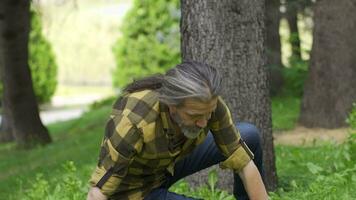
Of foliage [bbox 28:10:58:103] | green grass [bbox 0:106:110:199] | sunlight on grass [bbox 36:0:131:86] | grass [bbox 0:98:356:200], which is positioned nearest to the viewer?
grass [bbox 0:98:356:200]

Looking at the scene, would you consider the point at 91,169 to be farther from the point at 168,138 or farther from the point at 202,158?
the point at 168,138

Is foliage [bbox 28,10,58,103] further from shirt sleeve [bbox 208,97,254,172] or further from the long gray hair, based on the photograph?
the long gray hair

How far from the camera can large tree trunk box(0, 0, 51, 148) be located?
12406 mm

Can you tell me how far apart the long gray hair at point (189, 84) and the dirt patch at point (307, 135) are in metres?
5.68

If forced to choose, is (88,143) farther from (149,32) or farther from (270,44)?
(149,32)

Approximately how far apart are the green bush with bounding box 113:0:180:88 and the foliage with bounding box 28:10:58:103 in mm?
4914

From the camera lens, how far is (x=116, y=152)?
3738mm

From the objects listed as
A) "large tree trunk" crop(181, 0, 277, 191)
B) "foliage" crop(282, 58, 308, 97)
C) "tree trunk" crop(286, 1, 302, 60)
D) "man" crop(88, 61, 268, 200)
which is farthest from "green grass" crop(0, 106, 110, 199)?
"tree trunk" crop(286, 1, 302, 60)

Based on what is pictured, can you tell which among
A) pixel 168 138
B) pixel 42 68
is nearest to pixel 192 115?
pixel 168 138

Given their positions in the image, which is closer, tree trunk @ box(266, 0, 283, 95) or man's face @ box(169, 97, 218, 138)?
man's face @ box(169, 97, 218, 138)

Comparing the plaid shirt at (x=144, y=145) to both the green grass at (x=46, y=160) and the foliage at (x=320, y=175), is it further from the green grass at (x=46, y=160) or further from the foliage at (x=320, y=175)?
the green grass at (x=46, y=160)

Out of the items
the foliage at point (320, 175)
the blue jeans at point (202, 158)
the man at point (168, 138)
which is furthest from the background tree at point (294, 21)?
the man at point (168, 138)

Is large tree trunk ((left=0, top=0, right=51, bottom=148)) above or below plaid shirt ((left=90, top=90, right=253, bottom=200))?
below

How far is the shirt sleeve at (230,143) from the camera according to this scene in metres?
4.01
